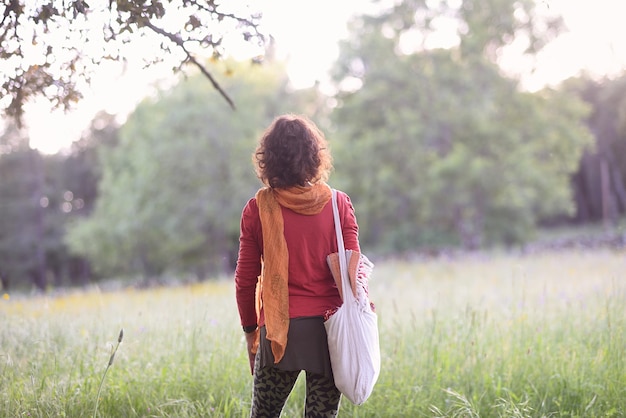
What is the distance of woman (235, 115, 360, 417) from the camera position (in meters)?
2.62

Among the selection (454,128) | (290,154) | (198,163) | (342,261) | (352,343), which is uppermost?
(454,128)

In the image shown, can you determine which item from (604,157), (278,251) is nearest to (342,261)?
(278,251)

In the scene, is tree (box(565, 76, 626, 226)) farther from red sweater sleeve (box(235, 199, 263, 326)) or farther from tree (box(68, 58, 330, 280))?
red sweater sleeve (box(235, 199, 263, 326))

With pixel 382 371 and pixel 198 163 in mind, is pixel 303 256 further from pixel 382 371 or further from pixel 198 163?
pixel 198 163

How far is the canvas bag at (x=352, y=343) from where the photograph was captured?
259 cm

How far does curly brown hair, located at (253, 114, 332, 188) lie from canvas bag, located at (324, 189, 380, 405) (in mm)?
351

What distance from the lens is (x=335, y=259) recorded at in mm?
2658

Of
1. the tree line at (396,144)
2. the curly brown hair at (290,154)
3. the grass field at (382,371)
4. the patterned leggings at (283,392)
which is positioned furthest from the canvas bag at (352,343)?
the tree line at (396,144)

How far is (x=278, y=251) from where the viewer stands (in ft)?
8.61

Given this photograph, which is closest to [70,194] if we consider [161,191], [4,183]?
[4,183]

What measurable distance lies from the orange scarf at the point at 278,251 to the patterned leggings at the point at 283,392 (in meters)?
0.17

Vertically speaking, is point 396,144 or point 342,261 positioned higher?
point 396,144

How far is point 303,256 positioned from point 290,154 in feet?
1.53

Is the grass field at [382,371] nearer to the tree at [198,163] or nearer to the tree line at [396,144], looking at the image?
the tree line at [396,144]
